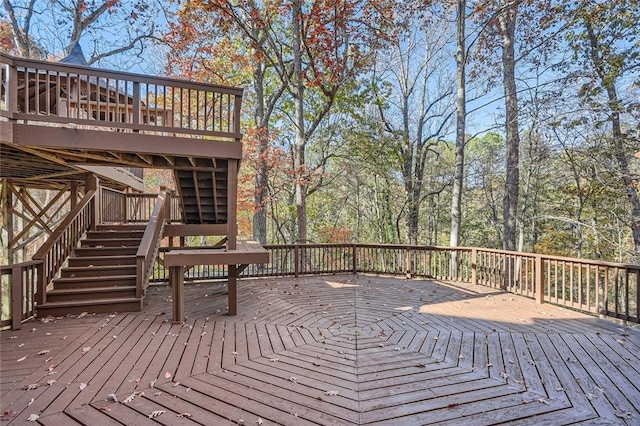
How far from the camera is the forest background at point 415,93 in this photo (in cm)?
771

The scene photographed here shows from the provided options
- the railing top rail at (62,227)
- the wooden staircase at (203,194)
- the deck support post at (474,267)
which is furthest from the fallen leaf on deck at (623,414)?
the railing top rail at (62,227)

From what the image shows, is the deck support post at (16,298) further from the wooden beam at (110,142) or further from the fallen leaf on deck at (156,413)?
the fallen leaf on deck at (156,413)

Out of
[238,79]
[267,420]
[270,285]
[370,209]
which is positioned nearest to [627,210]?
[370,209]

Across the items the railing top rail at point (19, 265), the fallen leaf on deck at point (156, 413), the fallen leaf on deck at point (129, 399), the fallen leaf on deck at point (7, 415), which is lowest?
the fallen leaf on deck at point (156, 413)

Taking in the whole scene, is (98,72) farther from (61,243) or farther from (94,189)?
(94,189)

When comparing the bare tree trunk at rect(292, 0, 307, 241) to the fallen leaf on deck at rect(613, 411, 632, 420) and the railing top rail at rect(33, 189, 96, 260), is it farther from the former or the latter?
the fallen leaf on deck at rect(613, 411, 632, 420)

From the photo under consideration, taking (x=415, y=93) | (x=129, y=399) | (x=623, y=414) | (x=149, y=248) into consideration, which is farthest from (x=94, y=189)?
(x=415, y=93)

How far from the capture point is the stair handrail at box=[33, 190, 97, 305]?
5.04 metres

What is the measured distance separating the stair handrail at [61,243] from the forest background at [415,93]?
4755mm

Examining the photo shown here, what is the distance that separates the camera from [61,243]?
223 inches

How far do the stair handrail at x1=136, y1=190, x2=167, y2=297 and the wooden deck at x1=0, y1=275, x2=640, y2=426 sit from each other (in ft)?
1.65

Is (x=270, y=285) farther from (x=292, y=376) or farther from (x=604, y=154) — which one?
(x=604, y=154)

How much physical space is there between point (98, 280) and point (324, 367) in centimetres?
456

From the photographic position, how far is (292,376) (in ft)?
10.1
